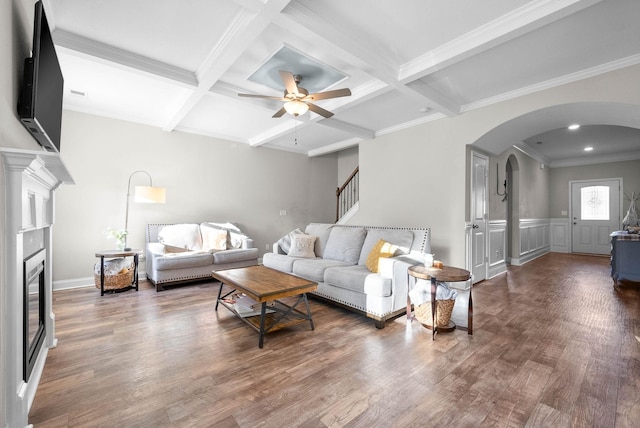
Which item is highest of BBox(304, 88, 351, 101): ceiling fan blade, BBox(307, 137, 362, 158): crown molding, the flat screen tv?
BBox(307, 137, 362, 158): crown molding

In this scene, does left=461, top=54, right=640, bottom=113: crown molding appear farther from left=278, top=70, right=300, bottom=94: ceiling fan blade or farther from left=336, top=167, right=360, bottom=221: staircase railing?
left=336, top=167, right=360, bottom=221: staircase railing

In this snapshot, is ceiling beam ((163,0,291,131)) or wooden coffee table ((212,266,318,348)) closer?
ceiling beam ((163,0,291,131))

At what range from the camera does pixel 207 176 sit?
5.56m

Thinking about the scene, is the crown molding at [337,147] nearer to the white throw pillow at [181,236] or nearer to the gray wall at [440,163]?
the gray wall at [440,163]

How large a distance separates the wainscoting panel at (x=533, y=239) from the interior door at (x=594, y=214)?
0.68m

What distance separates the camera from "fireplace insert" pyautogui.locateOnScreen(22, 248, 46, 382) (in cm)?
162

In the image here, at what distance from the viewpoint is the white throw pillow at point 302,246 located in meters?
4.20

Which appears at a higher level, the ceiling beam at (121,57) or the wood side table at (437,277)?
the ceiling beam at (121,57)

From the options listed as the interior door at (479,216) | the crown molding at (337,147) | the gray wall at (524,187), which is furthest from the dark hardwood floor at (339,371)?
the crown molding at (337,147)

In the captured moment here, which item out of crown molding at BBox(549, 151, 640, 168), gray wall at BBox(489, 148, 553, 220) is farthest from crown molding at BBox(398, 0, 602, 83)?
crown molding at BBox(549, 151, 640, 168)

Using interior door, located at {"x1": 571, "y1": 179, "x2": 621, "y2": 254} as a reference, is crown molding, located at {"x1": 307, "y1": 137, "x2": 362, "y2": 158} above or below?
above

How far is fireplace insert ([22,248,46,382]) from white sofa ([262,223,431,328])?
2.39 metres

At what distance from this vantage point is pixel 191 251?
15.3ft

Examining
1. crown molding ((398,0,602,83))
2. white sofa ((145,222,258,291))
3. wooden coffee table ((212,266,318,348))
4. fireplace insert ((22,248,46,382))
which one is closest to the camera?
fireplace insert ((22,248,46,382))
